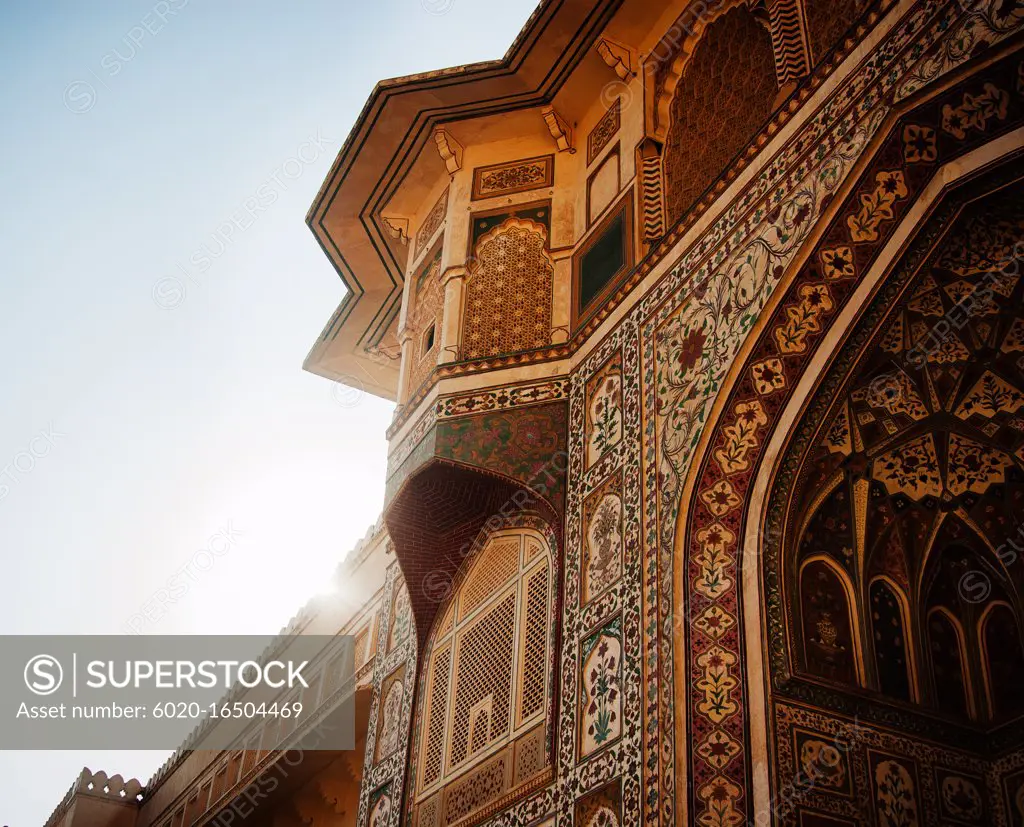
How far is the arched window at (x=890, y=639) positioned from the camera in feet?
17.8

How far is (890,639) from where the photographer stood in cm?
556

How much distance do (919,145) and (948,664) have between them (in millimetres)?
2419

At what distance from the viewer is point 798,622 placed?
17.1 feet

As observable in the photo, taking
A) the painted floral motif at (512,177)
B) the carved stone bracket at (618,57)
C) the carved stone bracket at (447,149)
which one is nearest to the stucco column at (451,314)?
the painted floral motif at (512,177)

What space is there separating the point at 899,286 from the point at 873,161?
561mm

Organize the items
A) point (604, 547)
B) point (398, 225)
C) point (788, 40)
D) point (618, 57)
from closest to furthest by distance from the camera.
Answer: point (604, 547)
point (788, 40)
point (618, 57)
point (398, 225)

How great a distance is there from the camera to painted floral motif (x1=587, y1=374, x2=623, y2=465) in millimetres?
6480

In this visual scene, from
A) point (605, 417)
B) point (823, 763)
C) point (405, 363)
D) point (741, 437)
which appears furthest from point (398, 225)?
point (823, 763)

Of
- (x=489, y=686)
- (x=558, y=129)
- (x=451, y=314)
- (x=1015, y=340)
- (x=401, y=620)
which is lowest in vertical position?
(x=489, y=686)

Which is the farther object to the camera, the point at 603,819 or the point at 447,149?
the point at 447,149

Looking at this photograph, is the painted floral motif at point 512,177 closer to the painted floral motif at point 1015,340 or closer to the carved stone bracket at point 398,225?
the carved stone bracket at point 398,225

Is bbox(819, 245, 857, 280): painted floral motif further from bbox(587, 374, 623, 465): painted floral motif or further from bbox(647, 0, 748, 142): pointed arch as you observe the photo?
bbox(647, 0, 748, 142): pointed arch

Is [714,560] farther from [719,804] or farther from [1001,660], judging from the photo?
[1001,660]

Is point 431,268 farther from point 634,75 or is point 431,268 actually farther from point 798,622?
point 798,622
